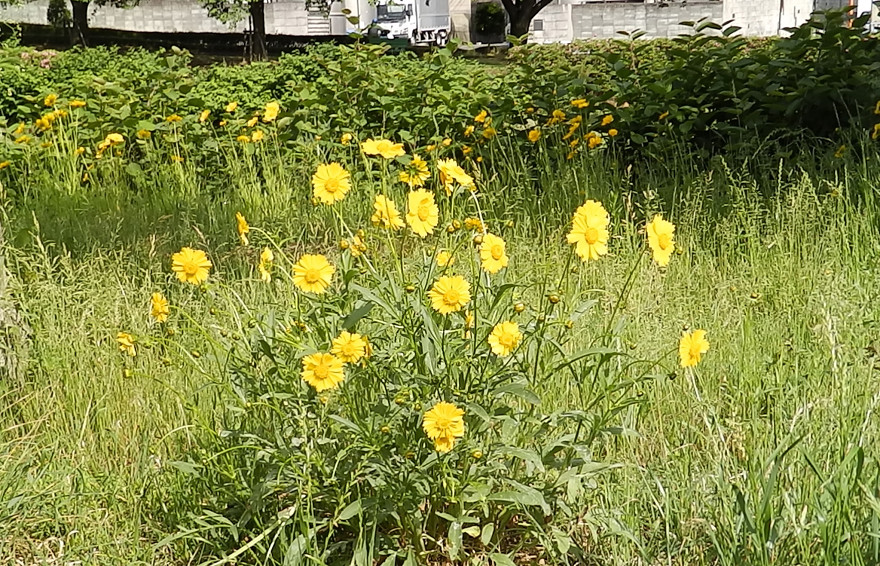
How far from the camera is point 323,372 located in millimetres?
1665

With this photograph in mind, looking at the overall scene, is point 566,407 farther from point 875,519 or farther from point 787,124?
point 787,124

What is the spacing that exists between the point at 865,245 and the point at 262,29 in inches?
659

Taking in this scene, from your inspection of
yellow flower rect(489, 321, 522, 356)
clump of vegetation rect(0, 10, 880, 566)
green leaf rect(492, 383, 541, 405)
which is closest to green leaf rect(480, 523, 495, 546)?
clump of vegetation rect(0, 10, 880, 566)

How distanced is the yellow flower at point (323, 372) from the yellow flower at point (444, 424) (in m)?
0.17

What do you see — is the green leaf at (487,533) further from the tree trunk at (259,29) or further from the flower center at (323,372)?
the tree trunk at (259,29)

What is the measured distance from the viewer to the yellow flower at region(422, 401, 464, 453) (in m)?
1.63

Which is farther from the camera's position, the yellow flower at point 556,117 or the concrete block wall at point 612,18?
the concrete block wall at point 612,18

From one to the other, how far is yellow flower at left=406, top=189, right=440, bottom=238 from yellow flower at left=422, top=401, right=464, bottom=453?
0.39 m

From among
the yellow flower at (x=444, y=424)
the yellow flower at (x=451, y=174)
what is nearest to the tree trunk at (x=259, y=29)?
the yellow flower at (x=451, y=174)

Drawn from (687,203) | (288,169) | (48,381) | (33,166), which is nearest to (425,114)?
(288,169)

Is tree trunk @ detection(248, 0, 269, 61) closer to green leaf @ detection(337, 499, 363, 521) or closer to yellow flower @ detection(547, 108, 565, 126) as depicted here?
yellow flower @ detection(547, 108, 565, 126)

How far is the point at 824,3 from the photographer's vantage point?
24.8m

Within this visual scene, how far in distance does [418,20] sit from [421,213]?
23389 mm

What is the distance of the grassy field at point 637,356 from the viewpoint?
1853 mm
